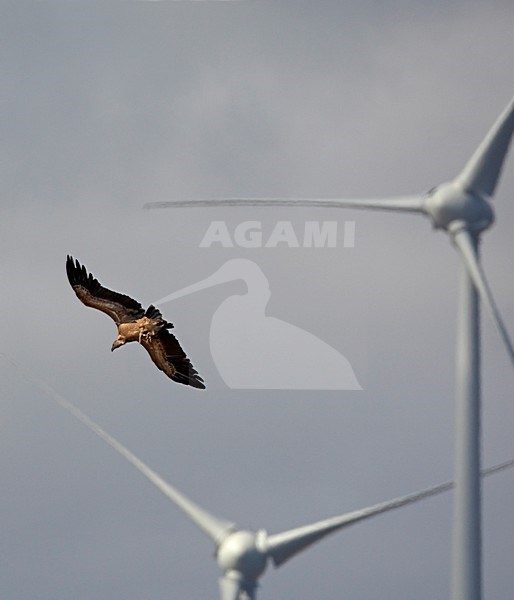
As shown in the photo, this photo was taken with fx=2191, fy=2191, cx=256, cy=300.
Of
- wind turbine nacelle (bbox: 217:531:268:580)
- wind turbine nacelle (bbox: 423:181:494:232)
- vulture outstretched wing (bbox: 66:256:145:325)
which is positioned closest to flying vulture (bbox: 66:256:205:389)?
vulture outstretched wing (bbox: 66:256:145:325)

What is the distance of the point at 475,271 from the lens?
5966 cm

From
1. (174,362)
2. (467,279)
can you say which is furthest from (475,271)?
(174,362)

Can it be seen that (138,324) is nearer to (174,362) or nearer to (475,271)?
(174,362)

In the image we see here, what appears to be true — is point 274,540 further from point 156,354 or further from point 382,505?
point 156,354

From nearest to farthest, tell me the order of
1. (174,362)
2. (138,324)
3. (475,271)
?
(475,271), (174,362), (138,324)

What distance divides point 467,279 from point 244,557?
34.2 feet

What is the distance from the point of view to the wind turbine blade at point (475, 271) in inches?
2205

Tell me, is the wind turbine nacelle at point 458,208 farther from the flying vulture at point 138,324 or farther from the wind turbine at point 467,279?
the flying vulture at point 138,324

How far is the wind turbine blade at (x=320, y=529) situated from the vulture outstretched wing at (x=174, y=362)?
15572 mm

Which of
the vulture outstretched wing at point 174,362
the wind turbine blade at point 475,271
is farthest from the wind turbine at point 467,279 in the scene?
the vulture outstretched wing at point 174,362

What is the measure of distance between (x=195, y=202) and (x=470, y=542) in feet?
41.1

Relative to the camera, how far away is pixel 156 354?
80.2 m

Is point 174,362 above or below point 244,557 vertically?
above

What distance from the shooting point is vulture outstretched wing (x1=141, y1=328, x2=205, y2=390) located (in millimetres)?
79375
